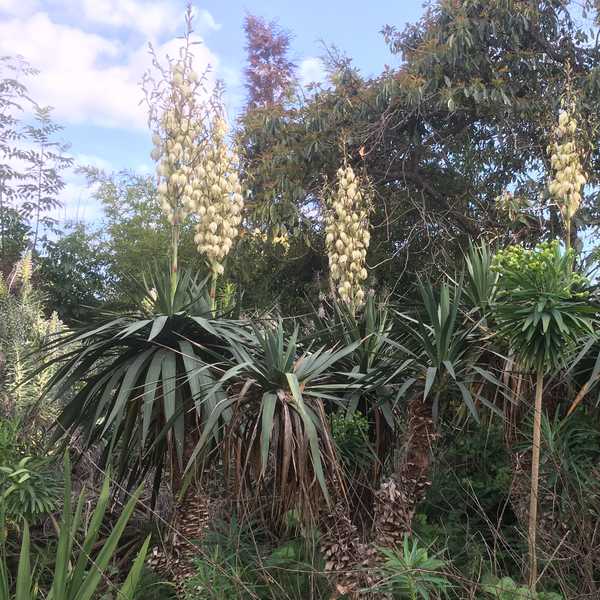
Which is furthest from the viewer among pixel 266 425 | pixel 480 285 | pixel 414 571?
pixel 480 285

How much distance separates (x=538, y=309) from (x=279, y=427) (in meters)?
1.19

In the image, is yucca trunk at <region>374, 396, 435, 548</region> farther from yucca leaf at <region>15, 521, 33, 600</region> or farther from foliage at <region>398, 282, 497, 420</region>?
yucca leaf at <region>15, 521, 33, 600</region>

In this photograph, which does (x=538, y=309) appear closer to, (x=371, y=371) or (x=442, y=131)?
(x=371, y=371)

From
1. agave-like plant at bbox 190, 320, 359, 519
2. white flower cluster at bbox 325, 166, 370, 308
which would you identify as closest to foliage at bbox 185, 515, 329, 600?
agave-like plant at bbox 190, 320, 359, 519

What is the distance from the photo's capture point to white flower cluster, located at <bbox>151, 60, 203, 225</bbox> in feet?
12.7

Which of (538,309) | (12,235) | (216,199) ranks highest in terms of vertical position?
(12,235)

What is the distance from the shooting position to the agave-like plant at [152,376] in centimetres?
319

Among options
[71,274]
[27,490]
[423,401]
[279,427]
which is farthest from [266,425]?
[71,274]

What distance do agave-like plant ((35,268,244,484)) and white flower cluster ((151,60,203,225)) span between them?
505 millimetres

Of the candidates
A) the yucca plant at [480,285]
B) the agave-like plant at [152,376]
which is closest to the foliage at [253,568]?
the agave-like plant at [152,376]

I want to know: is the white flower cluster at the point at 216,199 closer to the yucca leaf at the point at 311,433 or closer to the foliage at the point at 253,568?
the yucca leaf at the point at 311,433

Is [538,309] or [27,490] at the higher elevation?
[538,309]

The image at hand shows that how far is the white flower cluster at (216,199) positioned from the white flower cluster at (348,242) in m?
0.80

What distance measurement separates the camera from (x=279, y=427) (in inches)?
115
